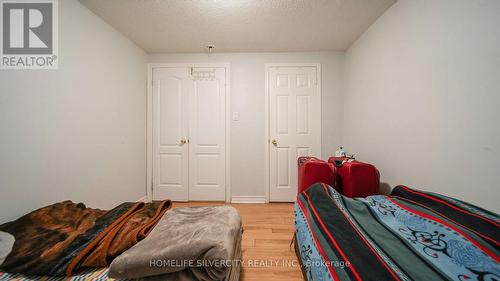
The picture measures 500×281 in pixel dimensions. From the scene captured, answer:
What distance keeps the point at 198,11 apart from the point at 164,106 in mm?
1512

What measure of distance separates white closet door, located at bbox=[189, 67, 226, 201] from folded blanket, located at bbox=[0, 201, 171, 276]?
1555mm

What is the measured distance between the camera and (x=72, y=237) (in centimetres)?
87

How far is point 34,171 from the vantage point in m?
1.32

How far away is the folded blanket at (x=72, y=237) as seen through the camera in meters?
0.73

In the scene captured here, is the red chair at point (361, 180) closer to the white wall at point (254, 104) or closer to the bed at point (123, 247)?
the white wall at point (254, 104)

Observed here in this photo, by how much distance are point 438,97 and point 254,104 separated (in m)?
2.00

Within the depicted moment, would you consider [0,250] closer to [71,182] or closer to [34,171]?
[34,171]


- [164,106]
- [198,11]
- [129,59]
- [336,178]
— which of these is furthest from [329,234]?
[129,59]

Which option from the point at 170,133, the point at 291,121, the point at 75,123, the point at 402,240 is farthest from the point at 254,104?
the point at 402,240

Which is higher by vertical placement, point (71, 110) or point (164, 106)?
point (164, 106)

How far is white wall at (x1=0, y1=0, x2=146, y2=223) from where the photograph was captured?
1.22 meters

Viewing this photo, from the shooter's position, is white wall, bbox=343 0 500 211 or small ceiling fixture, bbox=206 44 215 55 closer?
white wall, bbox=343 0 500 211

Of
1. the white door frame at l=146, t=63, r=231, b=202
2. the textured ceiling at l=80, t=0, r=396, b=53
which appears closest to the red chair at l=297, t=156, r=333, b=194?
the white door frame at l=146, t=63, r=231, b=202

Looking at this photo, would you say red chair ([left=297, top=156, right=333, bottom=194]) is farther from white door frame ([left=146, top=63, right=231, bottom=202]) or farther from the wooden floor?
white door frame ([left=146, top=63, right=231, bottom=202])
